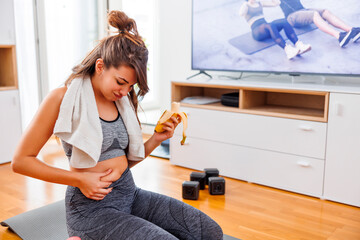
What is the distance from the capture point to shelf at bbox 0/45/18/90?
312 cm

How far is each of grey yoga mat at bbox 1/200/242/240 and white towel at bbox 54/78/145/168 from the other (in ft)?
2.67

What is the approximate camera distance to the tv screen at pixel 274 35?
8.24ft

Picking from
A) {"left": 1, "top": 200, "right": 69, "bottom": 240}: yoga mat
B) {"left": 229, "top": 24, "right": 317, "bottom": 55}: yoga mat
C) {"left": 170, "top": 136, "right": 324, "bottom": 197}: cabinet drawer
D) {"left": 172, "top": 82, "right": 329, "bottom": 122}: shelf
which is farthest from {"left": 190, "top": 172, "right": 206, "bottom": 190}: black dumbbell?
{"left": 229, "top": 24, "right": 317, "bottom": 55}: yoga mat

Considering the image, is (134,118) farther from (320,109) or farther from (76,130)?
(320,109)

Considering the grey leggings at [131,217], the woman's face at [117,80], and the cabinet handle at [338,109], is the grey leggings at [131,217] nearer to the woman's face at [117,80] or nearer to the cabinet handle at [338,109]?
the woman's face at [117,80]

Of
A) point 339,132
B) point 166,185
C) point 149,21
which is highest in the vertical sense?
point 149,21

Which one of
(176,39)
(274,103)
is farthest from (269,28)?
(176,39)

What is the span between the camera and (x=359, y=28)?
2447mm

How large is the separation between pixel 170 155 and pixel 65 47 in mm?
1888

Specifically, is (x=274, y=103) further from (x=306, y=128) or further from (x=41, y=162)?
(x=41, y=162)

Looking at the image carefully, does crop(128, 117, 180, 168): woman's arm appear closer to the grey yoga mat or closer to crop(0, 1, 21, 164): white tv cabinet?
the grey yoga mat

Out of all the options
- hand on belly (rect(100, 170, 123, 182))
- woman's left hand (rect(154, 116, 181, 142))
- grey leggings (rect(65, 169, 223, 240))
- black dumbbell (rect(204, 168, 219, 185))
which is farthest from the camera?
black dumbbell (rect(204, 168, 219, 185))

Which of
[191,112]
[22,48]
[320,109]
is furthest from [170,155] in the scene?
[22,48]

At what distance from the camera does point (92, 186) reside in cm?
125
